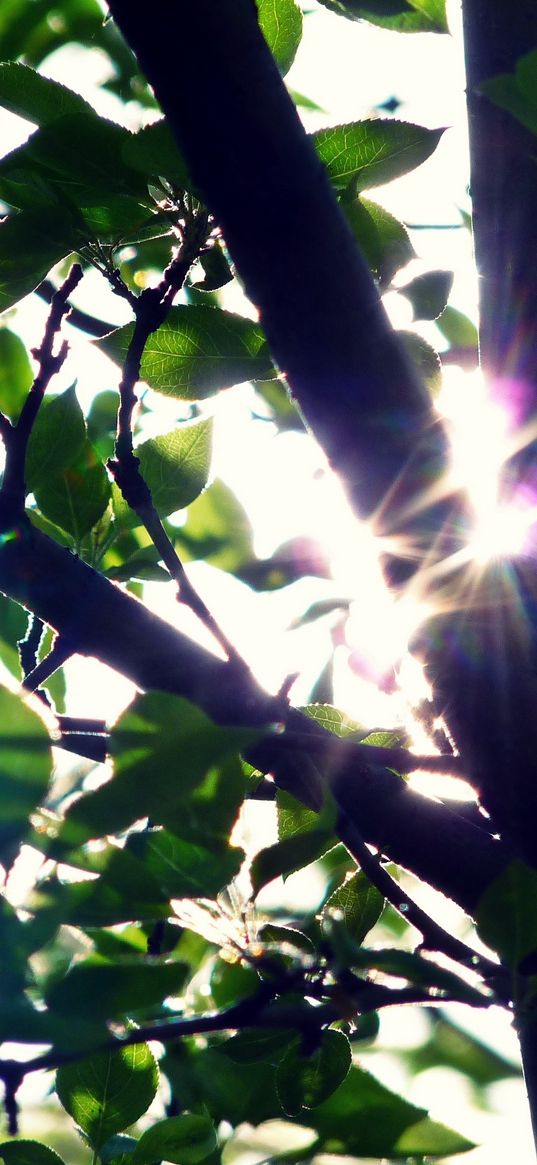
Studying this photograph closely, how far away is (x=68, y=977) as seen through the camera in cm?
56

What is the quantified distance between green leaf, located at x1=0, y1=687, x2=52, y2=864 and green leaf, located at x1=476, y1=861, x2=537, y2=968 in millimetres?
303

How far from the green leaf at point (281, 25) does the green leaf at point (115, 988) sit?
2.59ft

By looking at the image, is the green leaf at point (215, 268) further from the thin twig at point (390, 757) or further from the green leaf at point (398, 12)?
the thin twig at point (390, 757)

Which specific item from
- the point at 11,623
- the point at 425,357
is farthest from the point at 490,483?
the point at 11,623

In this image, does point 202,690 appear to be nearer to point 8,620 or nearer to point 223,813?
point 223,813

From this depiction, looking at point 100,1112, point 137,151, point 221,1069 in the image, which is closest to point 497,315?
point 137,151

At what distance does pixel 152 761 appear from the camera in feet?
1.76

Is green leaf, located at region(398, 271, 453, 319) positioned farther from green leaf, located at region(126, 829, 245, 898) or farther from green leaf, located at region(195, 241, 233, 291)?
green leaf, located at region(126, 829, 245, 898)

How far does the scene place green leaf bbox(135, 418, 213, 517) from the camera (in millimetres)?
1148

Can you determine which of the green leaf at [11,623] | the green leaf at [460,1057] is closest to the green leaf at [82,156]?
the green leaf at [11,623]

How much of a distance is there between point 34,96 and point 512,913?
83 cm

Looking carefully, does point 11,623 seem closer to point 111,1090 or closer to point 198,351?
point 198,351

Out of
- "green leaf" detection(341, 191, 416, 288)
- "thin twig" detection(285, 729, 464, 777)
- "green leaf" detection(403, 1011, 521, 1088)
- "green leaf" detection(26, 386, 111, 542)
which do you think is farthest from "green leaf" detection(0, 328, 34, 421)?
"green leaf" detection(403, 1011, 521, 1088)

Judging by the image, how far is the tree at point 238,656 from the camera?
55cm
